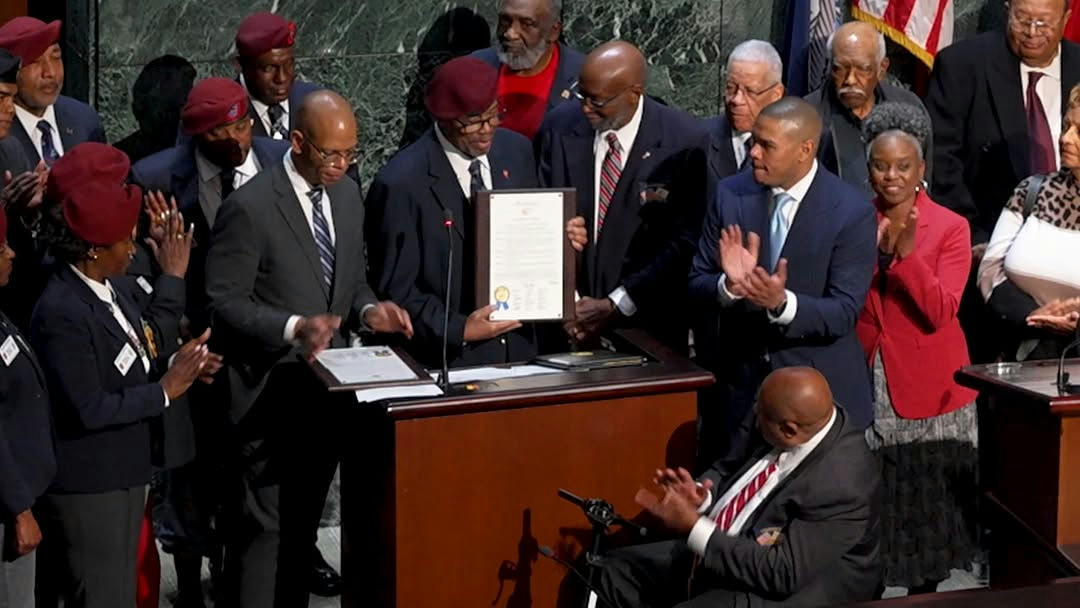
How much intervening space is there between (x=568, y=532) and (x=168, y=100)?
9.27 ft

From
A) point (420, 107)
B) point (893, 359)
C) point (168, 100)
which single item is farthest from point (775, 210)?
point (168, 100)

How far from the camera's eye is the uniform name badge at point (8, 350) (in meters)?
4.79

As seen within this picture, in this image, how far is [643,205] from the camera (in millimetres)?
6359

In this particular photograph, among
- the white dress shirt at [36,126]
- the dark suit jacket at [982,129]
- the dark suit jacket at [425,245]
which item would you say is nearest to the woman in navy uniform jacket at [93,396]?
the dark suit jacket at [425,245]

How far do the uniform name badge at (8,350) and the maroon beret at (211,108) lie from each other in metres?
1.35

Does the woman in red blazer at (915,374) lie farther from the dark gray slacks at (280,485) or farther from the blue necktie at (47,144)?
the blue necktie at (47,144)

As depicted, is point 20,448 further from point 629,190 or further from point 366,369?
point 629,190

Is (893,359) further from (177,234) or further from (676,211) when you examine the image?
(177,234)

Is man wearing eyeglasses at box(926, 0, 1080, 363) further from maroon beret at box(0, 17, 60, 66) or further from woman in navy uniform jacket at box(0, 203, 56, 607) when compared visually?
woman in navy uniform jacket at box(0, 203, 56, 607)

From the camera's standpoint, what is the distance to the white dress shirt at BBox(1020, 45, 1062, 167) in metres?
7.20

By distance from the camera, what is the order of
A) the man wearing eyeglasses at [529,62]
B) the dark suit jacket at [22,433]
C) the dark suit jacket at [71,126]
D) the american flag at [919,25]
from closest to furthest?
the dark suit jacket at [22,433] → the dark suit jacket at [71,126] → the man wearing eyeglasses at [529,62] → the american flag at [919,25]

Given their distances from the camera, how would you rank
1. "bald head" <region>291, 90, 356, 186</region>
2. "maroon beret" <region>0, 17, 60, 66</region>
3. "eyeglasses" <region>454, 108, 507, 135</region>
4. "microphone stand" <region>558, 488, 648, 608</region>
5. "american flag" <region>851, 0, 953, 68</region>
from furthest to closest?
1. "american flag" <region>851, 0, 953, 68</region>
2. "maroon beret" <region>0, 17, 60, 66</region>
3. "eyeglasses" <region>454, 108, 507, 135</region>
4. "bald head" <region>291, 90, 356, 186</region>
5. "microphone stand" <region>558, 488, 648, 608</region>

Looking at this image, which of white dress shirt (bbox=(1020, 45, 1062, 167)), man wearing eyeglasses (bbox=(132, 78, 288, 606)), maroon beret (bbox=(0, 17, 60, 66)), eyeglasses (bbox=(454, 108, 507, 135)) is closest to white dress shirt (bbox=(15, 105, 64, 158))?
maroon beret (bbox=(0, 17, 60, 66))

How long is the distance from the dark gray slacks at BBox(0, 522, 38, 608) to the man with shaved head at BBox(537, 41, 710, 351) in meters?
2.16
